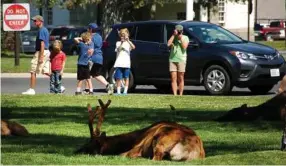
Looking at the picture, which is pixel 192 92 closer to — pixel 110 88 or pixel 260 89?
pixel 260 89

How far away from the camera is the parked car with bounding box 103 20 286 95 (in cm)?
2038

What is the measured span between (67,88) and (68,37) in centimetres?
2508

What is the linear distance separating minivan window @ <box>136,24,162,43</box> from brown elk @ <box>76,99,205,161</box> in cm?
1230

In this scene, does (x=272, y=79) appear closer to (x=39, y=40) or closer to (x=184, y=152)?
(x=39, y=40)

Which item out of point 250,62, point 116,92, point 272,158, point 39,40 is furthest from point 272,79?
point 272,158

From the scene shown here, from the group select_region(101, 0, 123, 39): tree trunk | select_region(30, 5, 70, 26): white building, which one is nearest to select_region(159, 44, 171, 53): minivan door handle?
select_region(101, 0, 123, 39): tree trunk

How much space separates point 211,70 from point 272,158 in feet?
38.8

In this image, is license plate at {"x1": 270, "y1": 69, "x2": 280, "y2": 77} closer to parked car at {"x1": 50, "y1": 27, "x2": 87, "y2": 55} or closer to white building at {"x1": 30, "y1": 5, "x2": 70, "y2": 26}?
parked car at {"x1": 50, "y1": 27, "x2": 87, "y2": 55}

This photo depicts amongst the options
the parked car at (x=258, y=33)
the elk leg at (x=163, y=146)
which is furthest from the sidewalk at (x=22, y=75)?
the parked car at (x=258, y=33)

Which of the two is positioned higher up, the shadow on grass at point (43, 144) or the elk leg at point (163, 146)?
the elk leg at point (163, 146)

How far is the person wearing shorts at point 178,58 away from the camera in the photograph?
19.9m

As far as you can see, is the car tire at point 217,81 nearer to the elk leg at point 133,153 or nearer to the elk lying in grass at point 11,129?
the elk lying in grass at point 11,129

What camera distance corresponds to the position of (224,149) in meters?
10.4

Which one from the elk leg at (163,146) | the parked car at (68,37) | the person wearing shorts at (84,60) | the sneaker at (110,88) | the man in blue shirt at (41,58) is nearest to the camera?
the elk leg at (163,146)
